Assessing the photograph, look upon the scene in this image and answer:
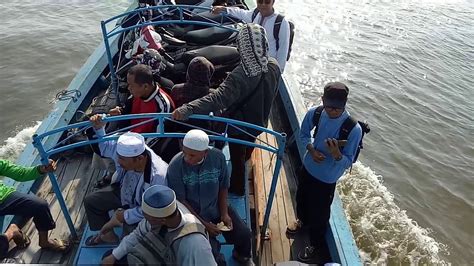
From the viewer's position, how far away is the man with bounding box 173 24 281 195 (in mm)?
3539

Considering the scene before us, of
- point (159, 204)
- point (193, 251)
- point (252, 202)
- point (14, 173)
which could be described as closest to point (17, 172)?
point (14, 173)

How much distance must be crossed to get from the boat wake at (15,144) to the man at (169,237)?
6163 mm

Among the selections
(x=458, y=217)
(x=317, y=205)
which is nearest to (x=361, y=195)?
(x=458, y=217)

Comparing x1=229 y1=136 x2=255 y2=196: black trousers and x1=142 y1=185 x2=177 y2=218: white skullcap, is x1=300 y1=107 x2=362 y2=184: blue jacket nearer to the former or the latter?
x1=229 y1=136 x2=255 y2=196: black trousers

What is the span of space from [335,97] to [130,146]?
5.75 ft

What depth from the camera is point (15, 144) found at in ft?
26.4

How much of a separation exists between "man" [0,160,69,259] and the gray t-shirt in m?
1.37

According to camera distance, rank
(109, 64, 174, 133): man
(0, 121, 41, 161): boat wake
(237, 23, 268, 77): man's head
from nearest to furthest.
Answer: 1. (237, 23, 268, 77): man's head
2. (109, 64, 174, 133): man
3. (0, 121, 41, 161): boat wake

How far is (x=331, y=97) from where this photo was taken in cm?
344

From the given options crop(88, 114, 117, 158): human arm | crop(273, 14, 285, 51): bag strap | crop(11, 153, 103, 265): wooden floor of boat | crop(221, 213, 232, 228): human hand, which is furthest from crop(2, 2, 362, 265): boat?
crop(273, 14, 285, 51): bag strap

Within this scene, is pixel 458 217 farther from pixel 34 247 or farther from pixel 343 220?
pixel 34 247

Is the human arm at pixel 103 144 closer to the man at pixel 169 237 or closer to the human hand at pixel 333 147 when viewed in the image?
the man at pixel 169 237

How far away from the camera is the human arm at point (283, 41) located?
4.88m

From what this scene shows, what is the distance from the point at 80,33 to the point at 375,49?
9681mm
